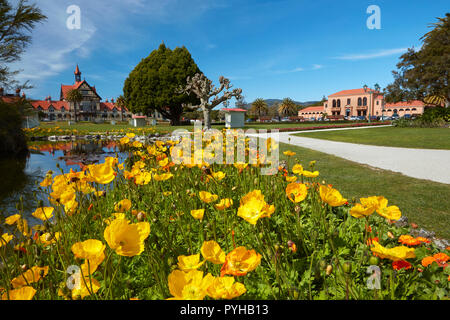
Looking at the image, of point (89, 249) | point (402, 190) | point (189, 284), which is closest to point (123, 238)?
point (89, 249)

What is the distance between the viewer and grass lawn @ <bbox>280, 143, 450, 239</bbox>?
2.90m

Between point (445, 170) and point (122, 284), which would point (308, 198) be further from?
point (445, 170)

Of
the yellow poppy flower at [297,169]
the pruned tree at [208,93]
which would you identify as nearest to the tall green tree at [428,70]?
the pruned tree at [208,93]

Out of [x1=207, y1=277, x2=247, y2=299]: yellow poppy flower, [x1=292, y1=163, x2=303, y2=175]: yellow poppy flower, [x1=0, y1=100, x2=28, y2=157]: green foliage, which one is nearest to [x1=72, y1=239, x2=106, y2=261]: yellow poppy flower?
[x1=207, y1=277, x2=247, y2=299]: yellow poppy flower

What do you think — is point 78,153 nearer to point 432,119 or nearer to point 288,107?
point 432,119

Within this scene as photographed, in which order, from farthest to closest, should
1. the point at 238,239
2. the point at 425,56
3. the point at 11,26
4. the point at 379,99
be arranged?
the point at 379,99
the point at 425,56
the point at 11,26
the point at 238,239

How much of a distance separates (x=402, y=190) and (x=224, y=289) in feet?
14.0

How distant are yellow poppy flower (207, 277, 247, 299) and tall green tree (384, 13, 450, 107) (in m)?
31.2

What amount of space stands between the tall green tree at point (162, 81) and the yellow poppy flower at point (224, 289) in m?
28.1

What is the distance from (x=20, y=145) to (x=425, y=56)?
114ft

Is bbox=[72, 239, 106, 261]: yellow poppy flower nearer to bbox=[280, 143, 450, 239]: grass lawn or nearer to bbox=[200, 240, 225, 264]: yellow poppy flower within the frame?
bbox=[200, 240, 225, 264]: yellow poppy flower

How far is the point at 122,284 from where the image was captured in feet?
4.60

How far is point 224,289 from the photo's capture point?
0.76 meters
